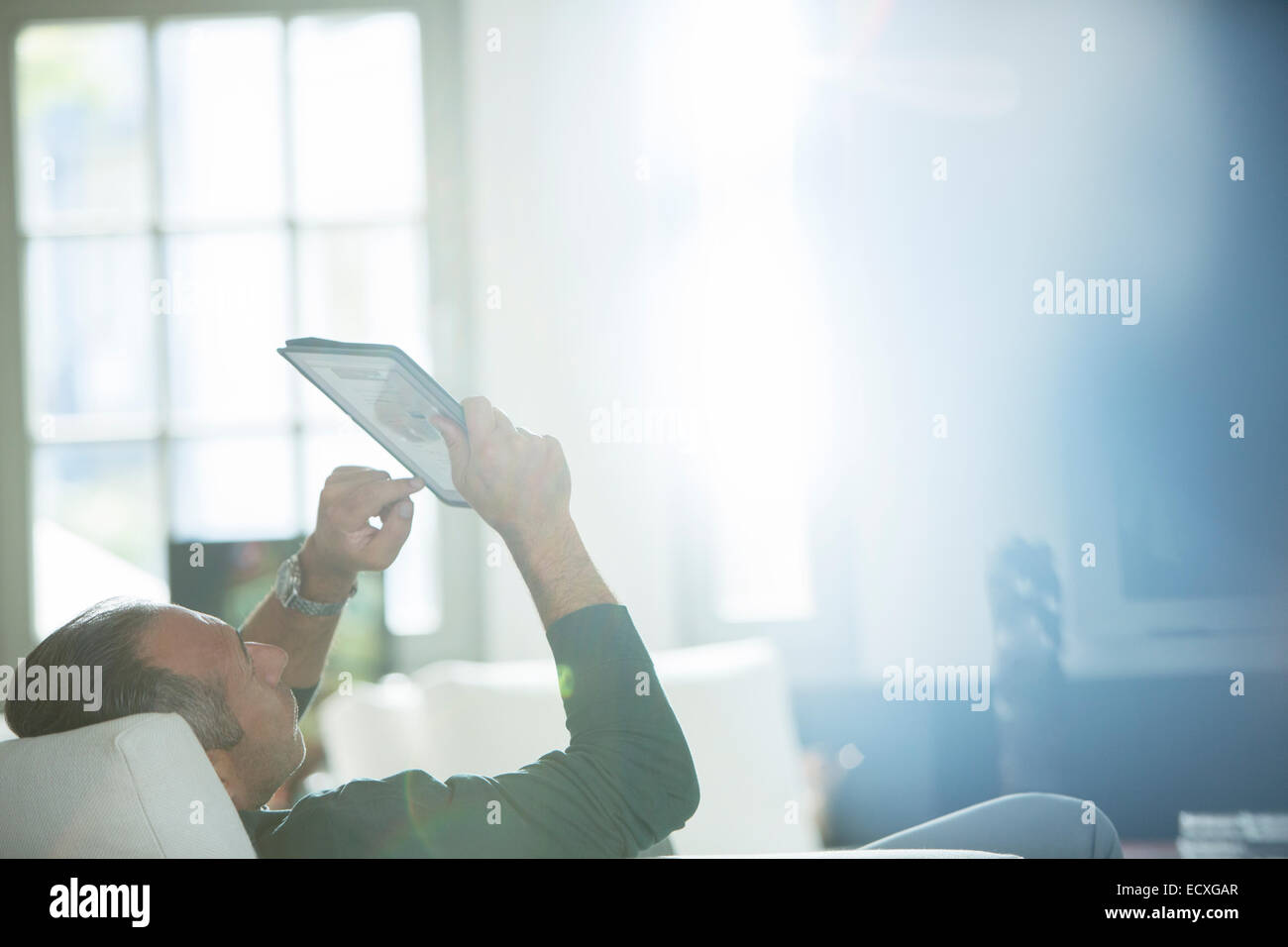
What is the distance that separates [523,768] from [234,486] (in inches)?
56.2

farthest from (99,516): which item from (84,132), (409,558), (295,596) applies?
(295,596)

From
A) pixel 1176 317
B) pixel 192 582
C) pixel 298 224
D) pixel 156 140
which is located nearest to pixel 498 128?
pixel 298 224

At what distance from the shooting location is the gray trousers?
0.88 meters

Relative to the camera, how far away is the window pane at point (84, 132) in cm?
196

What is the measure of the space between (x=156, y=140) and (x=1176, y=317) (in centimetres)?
190

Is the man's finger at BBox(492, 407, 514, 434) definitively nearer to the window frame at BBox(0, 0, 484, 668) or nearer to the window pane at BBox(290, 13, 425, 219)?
the window frame at BBox(0, 0, 484, 668)

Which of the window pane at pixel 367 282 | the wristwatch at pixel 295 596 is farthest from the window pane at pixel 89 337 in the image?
the wristwatch at pixel 295 596

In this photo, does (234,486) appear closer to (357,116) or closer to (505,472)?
(357,116)

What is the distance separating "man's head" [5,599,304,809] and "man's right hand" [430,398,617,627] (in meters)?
0.23

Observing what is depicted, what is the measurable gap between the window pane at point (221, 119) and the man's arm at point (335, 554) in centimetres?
124

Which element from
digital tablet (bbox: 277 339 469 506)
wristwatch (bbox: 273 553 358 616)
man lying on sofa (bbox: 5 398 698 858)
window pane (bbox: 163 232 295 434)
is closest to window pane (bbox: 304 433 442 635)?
window pane (bbox: 163 232 295 434)

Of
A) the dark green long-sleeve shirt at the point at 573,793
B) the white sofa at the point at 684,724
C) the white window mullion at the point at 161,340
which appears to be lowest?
the white sofa at the point at 684,724

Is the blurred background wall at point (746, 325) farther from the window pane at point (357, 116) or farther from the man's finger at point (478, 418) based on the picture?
the man's finger at point (478, 418)

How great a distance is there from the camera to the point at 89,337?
197cm
